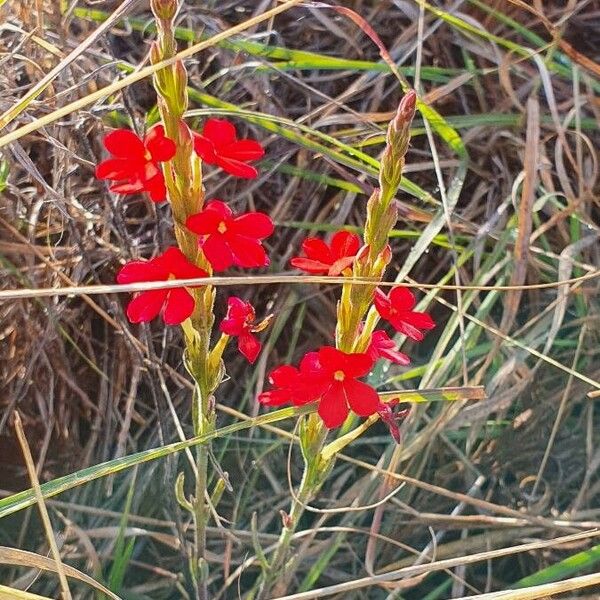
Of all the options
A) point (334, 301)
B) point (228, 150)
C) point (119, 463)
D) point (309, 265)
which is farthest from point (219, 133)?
point (334, 301)

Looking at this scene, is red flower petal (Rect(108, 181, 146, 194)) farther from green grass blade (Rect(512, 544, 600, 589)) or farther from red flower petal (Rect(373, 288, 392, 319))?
green grass blade (Rect(512, 544, 600, 589))

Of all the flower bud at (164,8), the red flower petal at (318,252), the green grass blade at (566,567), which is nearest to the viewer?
the flower bud at (164,8)

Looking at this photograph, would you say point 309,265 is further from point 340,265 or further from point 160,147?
point 160,147

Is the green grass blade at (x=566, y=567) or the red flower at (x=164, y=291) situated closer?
the red flower at (x=164, y=291)

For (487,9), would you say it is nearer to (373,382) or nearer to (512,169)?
(512,169)

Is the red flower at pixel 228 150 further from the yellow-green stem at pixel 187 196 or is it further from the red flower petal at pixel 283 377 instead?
the red flower petal at pixel 283 377

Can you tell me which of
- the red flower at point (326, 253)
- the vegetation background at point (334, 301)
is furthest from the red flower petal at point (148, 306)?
the vegetation background at point (334, 301)

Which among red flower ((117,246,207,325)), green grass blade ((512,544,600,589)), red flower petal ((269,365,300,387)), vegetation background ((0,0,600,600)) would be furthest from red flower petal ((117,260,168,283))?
green grass blade ((512,544,600,589))
